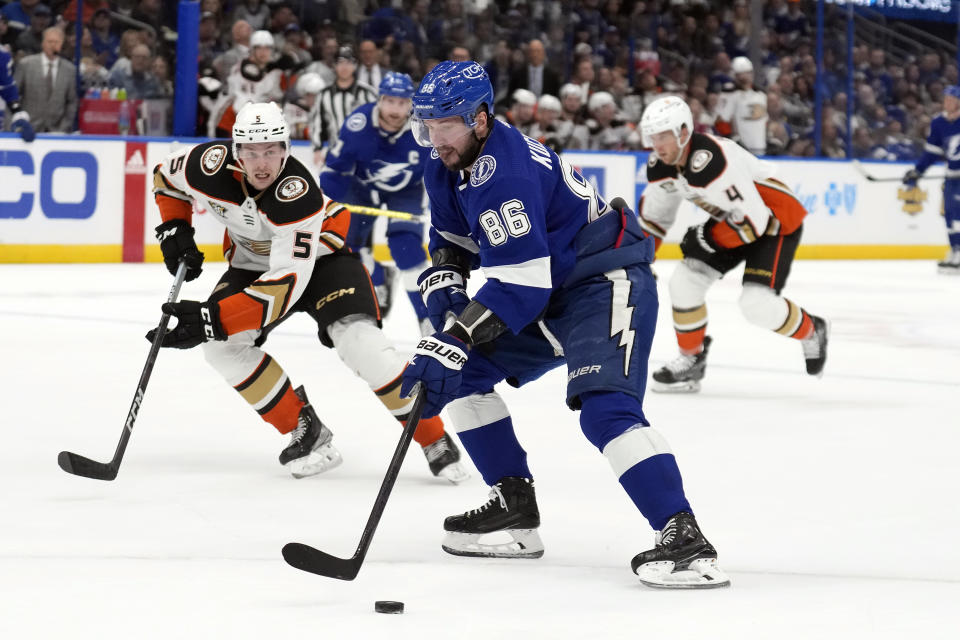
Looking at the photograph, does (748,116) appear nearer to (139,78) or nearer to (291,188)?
(139,78)

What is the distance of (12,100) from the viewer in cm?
938

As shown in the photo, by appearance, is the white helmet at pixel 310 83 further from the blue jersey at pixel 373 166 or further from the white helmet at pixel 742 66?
the white helmet at pixel 742 66

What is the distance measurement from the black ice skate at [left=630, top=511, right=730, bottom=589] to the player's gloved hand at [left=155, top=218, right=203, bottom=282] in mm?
1766

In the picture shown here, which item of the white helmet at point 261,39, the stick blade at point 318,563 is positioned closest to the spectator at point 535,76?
the white helmet at point 261,39

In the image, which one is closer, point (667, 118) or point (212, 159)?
point (212, 159)

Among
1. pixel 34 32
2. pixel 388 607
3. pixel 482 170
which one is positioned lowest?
pixel 388 607

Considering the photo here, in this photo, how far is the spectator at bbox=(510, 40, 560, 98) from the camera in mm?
11406

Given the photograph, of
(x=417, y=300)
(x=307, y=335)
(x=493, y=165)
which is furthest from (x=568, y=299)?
(x=307, y=335)

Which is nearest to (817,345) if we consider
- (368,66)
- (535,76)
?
(368,66)

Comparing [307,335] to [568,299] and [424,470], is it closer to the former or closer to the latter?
[424,470]

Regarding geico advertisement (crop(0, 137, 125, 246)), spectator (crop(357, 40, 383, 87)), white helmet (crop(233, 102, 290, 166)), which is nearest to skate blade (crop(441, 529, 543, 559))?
white helmet (crop(233, 102, 290, 166))

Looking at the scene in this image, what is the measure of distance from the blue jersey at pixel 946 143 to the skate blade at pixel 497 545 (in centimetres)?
932

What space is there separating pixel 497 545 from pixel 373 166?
12.9 feet

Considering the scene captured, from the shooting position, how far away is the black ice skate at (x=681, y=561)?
107 inches
